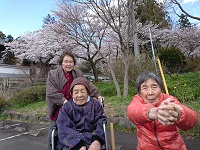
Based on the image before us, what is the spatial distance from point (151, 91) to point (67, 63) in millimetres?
1526

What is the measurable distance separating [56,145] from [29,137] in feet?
11.6

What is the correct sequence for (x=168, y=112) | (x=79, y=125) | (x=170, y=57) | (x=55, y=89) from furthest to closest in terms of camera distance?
(x=170, y=57) < (x=55, y=89) < (x=79, y=125) < (x=168, y=112)

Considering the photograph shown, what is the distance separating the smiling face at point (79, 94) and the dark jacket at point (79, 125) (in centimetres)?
6

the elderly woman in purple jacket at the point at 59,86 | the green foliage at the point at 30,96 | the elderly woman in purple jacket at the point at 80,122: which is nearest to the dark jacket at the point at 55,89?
the elderly woman in purple jacket at the point at 59,86

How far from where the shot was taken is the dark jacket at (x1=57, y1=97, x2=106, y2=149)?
7.18ft

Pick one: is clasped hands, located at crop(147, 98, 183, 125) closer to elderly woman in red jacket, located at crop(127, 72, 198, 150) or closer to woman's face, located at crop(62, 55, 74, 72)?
elderly woman in red jacket, located at crop(127, 72, 198, 150)

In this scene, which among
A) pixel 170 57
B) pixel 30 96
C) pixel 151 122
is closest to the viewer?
pixel 151 122

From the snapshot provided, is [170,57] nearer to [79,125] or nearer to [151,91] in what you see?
[79,125]

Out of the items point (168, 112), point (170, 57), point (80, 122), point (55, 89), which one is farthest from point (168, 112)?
point (170, 57)

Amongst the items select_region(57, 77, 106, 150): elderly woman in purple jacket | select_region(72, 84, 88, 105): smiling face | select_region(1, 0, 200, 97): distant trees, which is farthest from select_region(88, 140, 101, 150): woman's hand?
select_region(1, 0, 200, 97): distant trees

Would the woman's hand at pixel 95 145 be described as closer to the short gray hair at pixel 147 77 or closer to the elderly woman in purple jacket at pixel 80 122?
the elderly woman in purple jacket at pixel 80 122

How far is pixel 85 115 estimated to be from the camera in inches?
93.3

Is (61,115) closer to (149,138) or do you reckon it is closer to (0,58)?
(149,138)

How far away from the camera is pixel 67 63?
Answer: 9.44ft
